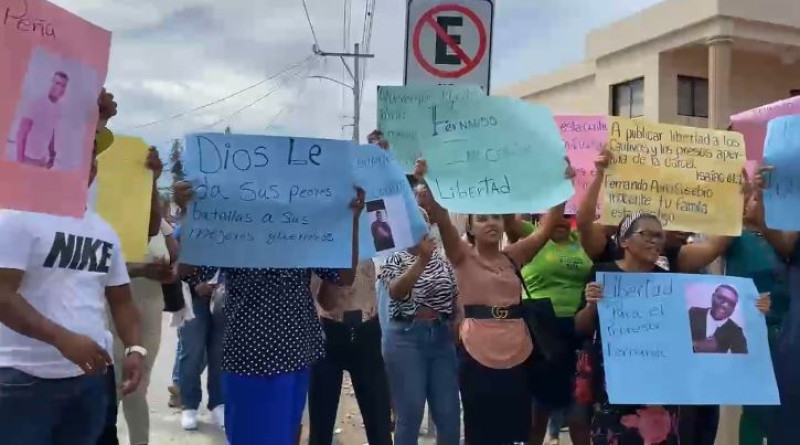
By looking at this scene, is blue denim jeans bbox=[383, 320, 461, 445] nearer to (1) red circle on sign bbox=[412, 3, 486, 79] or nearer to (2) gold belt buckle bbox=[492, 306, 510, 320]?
(2) gold belt buckle bbox=[492, 306, 510, 320]

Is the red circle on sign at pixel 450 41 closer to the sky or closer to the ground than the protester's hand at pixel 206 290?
closer to the sky

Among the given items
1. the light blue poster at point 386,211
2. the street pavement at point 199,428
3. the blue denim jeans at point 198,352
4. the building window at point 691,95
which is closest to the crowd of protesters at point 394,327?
the light blue poster at point 386,211

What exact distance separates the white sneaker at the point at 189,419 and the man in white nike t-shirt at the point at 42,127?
13.2ft

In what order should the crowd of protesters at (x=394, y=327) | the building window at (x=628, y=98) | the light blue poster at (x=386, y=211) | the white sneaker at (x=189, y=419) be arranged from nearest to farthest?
the crowd of protesters at (x=394, y=327)
the light blue poster at (x=386, y=211)
the white sneaker at (x=189, y=419)
the building window at (x=628, y=98)

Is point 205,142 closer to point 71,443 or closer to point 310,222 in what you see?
point 310,222

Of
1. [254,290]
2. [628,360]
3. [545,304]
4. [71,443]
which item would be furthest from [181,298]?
[628,360]

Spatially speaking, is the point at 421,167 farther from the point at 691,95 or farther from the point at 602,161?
the point at 691,95

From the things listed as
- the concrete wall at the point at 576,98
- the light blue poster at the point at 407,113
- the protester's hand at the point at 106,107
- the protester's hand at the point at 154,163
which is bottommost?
the protester's hand at the point at 154,163

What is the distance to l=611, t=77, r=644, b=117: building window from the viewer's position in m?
20.2

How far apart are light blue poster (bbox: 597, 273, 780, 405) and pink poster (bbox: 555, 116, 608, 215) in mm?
644

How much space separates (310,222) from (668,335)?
1.81 meters

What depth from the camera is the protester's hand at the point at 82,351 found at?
8.78ft

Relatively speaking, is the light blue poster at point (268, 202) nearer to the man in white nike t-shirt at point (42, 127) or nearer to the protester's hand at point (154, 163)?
the protester's hand at point (154, 163)

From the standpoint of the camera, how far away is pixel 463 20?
Answer: 15.5ft
